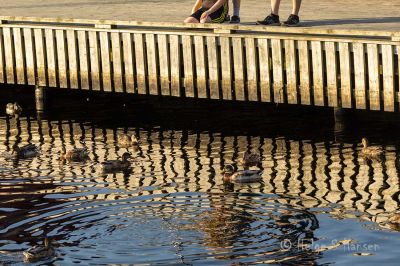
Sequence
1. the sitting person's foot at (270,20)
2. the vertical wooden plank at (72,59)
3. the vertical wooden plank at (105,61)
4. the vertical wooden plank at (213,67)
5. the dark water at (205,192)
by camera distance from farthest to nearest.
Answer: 1. the vertical wooden plank at (72,59)
2. the vertical wooden plank at (105,61)
3. the vertical wooden plank at (213,67)
4. the sitting person's foot at (270,20)
5. the dark water at (205,192)

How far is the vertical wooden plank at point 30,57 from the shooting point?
36969mm

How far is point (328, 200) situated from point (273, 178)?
8.45 ft

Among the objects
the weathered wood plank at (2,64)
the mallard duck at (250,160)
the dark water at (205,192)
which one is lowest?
the dark water at (205,192)

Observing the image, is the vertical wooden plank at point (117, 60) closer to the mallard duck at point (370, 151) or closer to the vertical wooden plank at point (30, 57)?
the vertical wooden plank at point (30, 57)

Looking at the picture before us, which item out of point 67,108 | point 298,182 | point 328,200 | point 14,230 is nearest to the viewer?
point 14,230

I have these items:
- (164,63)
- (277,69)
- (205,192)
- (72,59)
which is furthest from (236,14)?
(205,192)

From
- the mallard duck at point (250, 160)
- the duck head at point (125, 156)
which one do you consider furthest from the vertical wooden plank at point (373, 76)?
the duck head at point (125, 156)

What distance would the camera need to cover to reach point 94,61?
118 ft

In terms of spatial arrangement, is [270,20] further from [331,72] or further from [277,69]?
[331,72]

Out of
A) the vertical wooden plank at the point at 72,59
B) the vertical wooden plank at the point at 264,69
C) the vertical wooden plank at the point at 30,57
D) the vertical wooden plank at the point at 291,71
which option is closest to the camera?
the vertical wooden plank at the point at 291,71

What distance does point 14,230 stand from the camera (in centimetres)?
2336

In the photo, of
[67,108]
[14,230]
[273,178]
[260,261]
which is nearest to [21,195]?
[14,230]

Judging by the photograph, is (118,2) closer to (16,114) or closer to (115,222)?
(16,114)

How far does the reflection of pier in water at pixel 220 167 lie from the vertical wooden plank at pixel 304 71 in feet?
4.13
